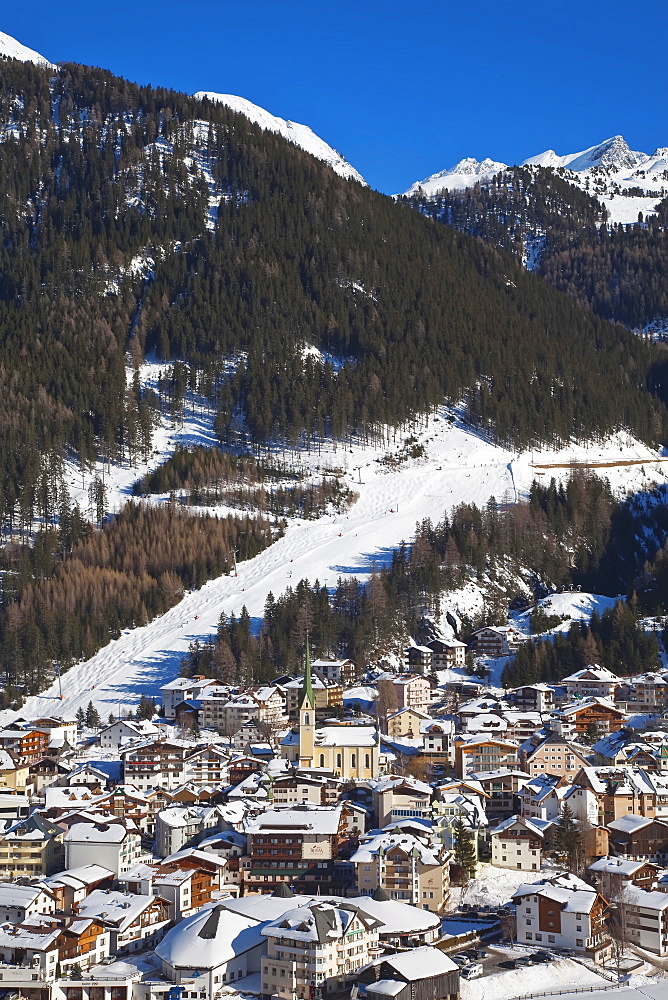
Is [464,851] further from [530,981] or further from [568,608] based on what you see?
[568,608]

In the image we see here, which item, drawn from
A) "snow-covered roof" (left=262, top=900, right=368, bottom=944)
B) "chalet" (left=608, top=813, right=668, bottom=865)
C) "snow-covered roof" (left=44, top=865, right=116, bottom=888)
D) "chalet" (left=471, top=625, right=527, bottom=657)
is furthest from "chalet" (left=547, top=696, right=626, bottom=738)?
"snow-covered roof" (left=262, top=900, right=368, bottom=944)

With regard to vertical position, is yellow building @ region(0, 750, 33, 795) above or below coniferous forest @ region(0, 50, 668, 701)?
below

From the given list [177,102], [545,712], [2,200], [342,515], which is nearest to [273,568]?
[342,515]

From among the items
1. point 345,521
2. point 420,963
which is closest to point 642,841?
point 420,963

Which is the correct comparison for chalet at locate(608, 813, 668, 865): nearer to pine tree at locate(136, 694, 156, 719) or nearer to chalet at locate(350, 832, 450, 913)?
chalet at locate(350, 832, 450, 913)

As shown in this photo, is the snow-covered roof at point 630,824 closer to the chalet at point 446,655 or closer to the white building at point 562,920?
the white building at point 562,920

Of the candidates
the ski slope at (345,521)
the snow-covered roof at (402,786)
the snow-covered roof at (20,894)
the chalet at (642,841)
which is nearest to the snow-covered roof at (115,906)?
the snow-covered roof at (20,894)

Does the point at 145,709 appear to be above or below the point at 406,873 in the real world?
above
